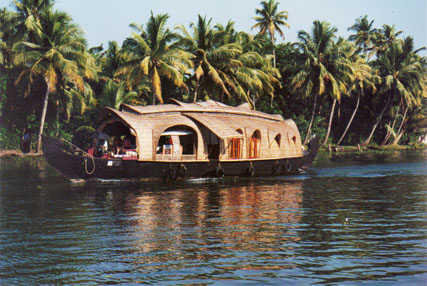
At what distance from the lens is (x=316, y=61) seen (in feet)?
140

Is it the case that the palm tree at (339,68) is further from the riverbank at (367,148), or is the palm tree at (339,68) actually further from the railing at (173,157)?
the railing at (173,157)

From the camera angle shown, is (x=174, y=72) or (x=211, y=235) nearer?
(x=211, y=235)

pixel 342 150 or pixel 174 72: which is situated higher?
pixel 174 72

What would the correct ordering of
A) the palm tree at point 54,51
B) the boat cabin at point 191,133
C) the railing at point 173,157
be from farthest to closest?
1. the palm tree at point 54,51
2. the railing at point 173,157
3. the boat cabin at point 191,133

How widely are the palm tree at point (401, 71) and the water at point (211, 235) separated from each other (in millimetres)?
32148

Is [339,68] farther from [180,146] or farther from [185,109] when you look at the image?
[180,146]

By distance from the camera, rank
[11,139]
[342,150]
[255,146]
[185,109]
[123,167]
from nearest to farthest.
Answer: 1. [123,167]
2. [185,109]
3. [255,146]
4. [11,139]
5. [342,150]

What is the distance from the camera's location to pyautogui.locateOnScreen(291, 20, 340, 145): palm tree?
4291cm

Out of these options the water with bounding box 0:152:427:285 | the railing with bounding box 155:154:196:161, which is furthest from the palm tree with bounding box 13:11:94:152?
the water with bounding box 0:152:427:285

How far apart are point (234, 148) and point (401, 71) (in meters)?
32.1

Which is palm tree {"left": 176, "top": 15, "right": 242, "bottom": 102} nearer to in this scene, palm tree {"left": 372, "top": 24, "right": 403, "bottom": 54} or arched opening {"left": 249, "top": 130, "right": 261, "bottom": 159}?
arched opening {"left": 249, "top": 130, "right": 261, "bottom": 159}

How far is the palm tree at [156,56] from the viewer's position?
31.6m

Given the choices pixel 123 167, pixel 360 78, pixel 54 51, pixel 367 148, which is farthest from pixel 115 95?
pixel 367 148

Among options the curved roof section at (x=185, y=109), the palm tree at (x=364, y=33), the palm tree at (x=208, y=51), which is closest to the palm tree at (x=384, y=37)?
the palm tree at (x=364, y=33)
